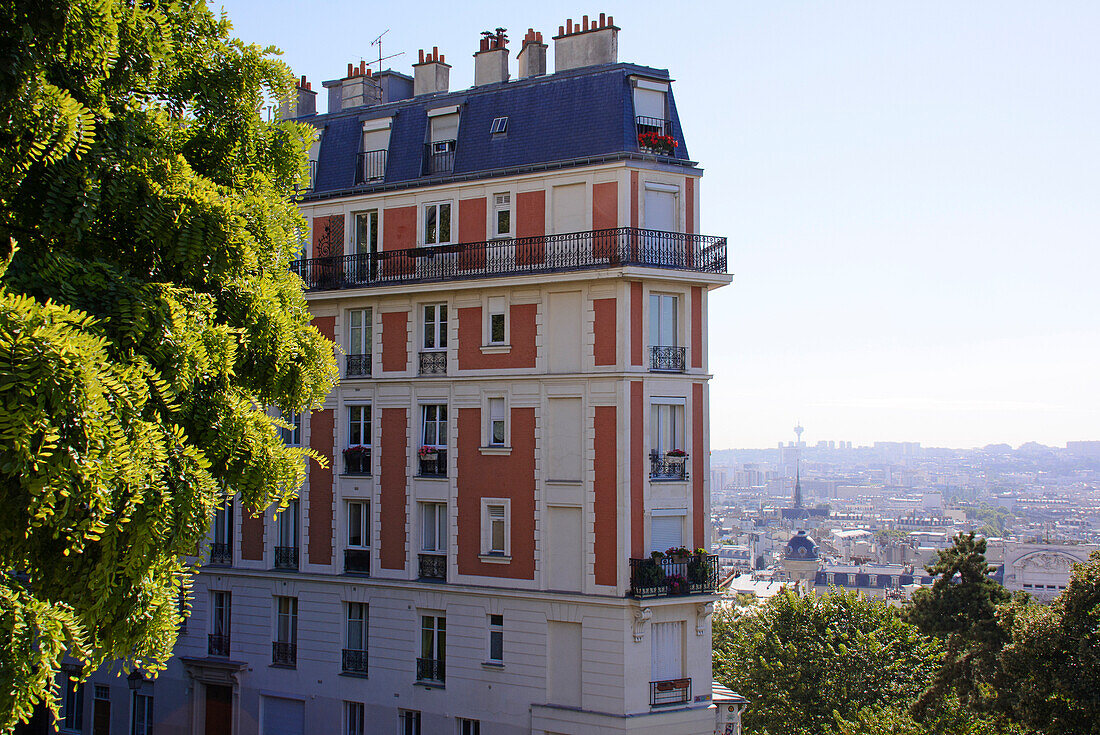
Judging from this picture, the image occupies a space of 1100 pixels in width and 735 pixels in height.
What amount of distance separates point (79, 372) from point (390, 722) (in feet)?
76.3

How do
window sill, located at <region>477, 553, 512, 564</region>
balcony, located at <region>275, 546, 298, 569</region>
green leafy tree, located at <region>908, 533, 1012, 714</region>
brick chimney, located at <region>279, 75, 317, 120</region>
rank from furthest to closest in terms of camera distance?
green leafy tree, located at <region>908, 533, 1012, 714</region>, brick chimney, located at <region>279, 75, 317, 120</region>, balcony, located at <region>275, 546, 298, 569</region>, window sill, located at <region>477, 553, 512, 564</region>

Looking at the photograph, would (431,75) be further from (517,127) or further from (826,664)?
(826,664)

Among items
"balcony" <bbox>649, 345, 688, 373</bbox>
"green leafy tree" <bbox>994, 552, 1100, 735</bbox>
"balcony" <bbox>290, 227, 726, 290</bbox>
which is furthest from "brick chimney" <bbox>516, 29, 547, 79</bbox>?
"green leafy tree" <bbox>994, 552, 1100, 735</bbox>

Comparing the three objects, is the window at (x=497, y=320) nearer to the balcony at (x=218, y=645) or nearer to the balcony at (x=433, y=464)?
the balcony at (x=433, y=464)

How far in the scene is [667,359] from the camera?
29.6 metres

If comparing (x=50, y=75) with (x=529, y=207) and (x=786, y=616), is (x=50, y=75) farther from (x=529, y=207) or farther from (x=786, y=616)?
(x=786, y=616)

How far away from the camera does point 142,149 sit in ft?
43.0

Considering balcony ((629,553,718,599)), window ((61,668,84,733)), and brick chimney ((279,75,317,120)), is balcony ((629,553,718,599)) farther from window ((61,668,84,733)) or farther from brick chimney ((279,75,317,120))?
brick chimney ((279,75,317,120))

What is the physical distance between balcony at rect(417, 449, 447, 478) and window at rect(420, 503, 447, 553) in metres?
0.91

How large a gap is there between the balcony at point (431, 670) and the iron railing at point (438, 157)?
587 inches

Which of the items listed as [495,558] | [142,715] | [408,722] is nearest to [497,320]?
[495,558]

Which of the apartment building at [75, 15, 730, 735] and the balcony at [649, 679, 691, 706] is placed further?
the apartment building at [75, 15, 730, 735]

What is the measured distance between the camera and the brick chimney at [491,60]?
111 ft

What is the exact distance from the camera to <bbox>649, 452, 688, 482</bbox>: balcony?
29.1 metres
